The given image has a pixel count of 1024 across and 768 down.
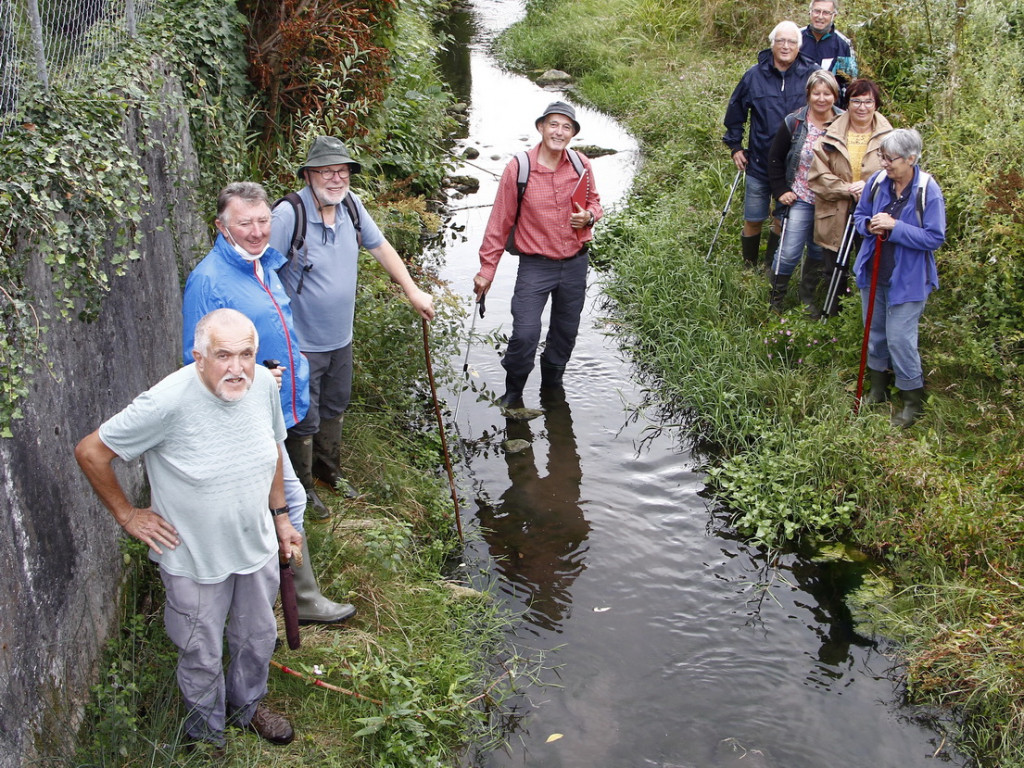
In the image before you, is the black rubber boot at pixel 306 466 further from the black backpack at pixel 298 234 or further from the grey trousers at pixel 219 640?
the grey trousers at pixel 219 640

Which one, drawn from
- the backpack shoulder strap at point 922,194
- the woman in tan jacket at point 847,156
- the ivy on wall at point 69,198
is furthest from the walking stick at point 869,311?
the ivy on wall at point 69,198

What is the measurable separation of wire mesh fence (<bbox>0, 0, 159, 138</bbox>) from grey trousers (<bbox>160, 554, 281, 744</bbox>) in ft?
6.66

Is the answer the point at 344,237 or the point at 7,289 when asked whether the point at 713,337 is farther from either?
the point at 7,289

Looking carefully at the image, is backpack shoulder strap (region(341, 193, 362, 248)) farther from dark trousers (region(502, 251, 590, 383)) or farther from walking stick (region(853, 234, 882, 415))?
walking stick (region(853, 234, 882, 415))

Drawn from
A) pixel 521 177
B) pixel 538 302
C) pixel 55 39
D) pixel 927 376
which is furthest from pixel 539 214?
pixel 55 39

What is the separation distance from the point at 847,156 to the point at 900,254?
1.23 metres

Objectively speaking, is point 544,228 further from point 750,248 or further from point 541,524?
point 750,248

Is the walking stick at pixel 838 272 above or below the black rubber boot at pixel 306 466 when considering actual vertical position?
above

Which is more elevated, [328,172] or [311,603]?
[328,172]

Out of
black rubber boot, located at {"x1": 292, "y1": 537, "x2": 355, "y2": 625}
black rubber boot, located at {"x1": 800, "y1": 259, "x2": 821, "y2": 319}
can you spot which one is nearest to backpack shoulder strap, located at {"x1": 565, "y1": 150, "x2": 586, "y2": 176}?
black rubber boot, located at {"x1": 800, "y1": 259, "x2": 821, "y2": 319}

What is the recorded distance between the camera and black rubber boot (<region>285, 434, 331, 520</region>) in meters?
5.22

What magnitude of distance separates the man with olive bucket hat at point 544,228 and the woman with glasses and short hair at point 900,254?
186 cm

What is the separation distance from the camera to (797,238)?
25.0ft

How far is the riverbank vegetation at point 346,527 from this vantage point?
13.2ft
